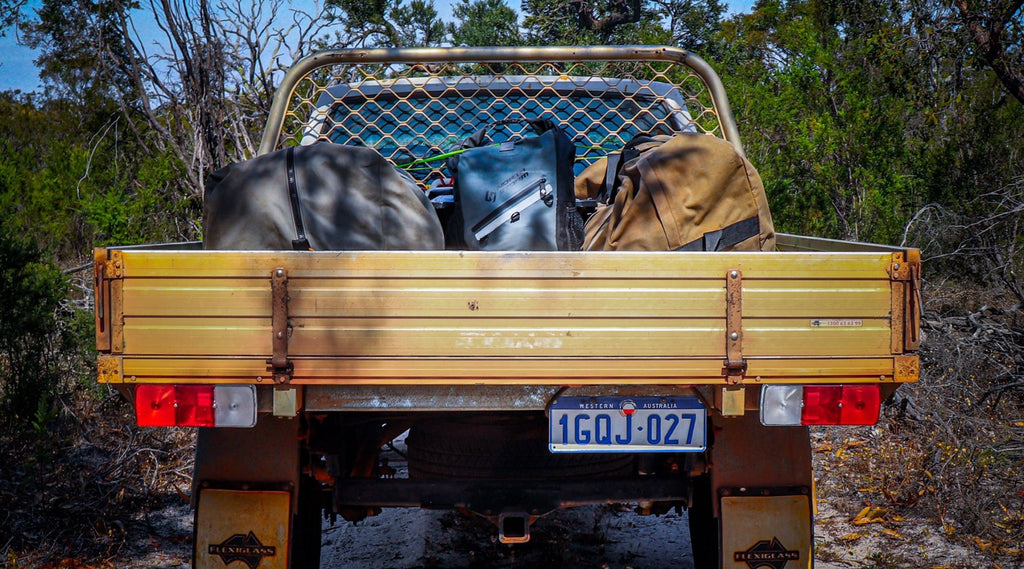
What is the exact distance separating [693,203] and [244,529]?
1.59 metres

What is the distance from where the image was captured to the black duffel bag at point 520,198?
3.17 meters

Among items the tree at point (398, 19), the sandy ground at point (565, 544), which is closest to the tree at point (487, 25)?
the tree at point (398, 19)

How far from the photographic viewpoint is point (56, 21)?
8422 millimetres

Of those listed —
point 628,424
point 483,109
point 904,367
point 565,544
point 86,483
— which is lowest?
point 565,544

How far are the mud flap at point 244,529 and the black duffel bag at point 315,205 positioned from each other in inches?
27.7

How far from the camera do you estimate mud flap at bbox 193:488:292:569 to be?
2.54 meters

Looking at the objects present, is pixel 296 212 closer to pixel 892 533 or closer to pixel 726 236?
pixel 726 236

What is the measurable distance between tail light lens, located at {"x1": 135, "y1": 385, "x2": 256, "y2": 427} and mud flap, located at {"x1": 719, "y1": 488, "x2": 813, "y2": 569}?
1329mm

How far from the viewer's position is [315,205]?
2621mm

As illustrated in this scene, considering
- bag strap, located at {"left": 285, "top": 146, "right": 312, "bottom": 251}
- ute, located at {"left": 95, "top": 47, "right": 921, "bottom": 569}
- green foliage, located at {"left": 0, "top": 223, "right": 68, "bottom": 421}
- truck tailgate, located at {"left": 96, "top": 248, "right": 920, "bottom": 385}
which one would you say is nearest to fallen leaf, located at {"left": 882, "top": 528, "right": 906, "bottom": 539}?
ute, located at {"left": 95, "top": 47, "right": 921, "bottom": 569}

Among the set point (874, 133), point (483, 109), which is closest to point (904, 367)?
point (483, 109)

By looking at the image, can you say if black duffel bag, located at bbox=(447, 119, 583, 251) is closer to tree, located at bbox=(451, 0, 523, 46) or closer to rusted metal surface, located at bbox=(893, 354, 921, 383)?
rusted metal surface, located at bbox=(893, 354, 921, 383)

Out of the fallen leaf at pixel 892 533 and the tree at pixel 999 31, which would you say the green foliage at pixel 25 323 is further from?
the tree at pixel 999 31

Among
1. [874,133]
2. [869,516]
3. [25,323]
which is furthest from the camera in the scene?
[874,133]
